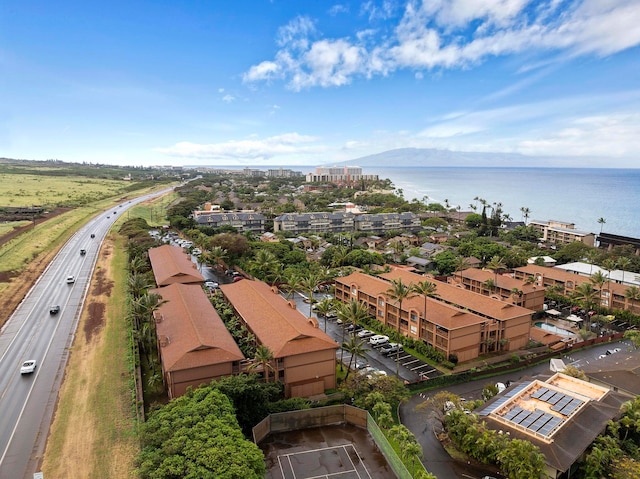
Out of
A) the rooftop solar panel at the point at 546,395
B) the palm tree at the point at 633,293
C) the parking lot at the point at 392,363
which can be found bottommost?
the parking lot at the point at 392,363

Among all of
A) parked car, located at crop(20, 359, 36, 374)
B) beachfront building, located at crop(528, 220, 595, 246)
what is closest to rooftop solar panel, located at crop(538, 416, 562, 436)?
parked car, located at crop(20, 359, 36, 374)

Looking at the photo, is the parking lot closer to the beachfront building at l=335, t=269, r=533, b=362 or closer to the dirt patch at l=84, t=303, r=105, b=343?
the beachfront building at l=335, t=269, r=533, b=362

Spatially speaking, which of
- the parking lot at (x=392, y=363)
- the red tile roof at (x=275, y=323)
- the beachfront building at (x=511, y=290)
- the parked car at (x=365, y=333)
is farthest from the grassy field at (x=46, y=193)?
the beachfront building at (x=511, y=290)

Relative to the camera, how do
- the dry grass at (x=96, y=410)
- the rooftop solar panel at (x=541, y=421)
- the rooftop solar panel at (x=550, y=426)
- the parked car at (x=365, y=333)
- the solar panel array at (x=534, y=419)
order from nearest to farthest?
the dry grass at (x=96, y=410)
the rooftop solar panel at (x=550, y=426)
the solar panel array at (x=534, y=419)
the rooftop solar panel at (x=541, y=421)
the parked car at (x=365, y=333)

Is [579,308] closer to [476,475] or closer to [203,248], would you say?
[476,475]

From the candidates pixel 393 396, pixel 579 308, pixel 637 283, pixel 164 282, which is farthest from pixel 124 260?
pixel 637 283

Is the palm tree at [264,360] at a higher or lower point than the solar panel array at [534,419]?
higher

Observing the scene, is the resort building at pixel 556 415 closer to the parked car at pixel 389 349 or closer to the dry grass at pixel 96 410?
the parked car at pixel 389 349

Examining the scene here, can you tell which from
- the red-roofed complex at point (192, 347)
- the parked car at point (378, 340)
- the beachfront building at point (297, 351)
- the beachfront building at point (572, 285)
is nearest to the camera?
the red-roofed complex at point (192, 347)

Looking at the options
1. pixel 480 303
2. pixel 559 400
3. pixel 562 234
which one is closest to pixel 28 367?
Result: pixel 559 400
